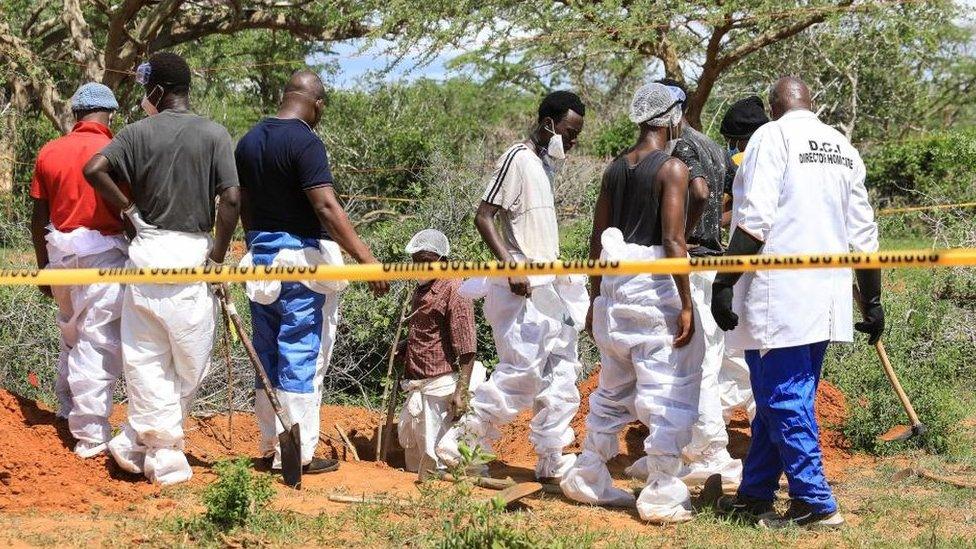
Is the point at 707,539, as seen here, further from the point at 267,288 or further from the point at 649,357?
the point at 267,288

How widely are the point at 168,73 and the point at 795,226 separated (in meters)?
3.12

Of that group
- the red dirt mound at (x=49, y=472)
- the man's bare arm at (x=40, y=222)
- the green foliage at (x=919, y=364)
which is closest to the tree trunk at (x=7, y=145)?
the man's bare arm at (x=40, y=222)

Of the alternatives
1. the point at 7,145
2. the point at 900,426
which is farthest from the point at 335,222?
the point at 7,145

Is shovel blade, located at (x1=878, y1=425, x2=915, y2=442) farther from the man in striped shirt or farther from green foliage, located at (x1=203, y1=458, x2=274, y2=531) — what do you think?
green foliage, located at (x1=203, y1=458, x2=274, y2=531)

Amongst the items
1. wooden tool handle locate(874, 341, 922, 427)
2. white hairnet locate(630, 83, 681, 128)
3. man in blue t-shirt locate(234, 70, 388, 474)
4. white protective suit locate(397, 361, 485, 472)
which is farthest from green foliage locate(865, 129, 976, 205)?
man in blue t-shirt locate(234, 70, 388, 474)

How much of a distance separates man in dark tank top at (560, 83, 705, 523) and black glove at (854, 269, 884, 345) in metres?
0.74

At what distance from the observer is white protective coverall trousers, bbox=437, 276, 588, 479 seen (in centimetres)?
633

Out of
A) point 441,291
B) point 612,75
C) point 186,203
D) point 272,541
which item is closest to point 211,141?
point 186,203

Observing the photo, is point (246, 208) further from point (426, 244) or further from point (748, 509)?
point (748, 509)

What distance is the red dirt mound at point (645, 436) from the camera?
24.6ft

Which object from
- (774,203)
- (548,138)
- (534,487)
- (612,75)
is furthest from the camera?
(612,75)

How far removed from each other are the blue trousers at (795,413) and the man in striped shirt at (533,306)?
1294mm

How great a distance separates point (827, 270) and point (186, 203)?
10.0 feet

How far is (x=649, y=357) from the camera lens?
557cm
